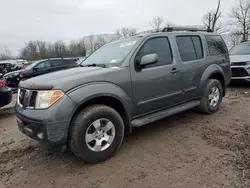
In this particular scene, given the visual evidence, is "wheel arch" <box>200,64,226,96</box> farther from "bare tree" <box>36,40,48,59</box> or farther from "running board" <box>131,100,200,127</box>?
"bare tree" <box>36,40,48,59</box>

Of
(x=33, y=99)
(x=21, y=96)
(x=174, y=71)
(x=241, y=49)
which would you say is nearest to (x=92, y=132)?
(x=33, y=99)

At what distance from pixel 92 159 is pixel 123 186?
635 mm

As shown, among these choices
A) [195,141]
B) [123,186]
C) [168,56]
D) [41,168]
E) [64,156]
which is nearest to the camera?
[123,186]

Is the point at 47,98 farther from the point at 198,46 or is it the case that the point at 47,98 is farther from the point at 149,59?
the point at 198,46

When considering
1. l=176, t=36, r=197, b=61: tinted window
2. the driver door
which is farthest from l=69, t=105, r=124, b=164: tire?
l=176, t=36, r=197, b=61: tinted window

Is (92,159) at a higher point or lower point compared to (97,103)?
lower

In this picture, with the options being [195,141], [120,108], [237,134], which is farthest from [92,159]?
[237,134]

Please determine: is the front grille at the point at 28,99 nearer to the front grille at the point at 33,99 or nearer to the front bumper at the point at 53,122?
the front grille at the point at 33,99

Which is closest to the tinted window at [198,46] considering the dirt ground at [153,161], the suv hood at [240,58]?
the dirt ground at [153,161]

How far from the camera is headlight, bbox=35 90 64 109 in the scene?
2777mm

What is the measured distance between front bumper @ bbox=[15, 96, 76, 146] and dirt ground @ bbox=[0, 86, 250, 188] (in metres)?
0.54

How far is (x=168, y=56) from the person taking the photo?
13.4ft

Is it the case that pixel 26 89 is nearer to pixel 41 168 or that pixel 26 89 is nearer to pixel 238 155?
pixel 41 168

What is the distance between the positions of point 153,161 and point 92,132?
0.95m
